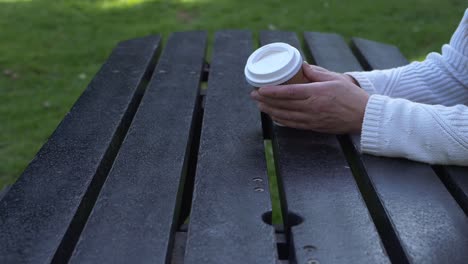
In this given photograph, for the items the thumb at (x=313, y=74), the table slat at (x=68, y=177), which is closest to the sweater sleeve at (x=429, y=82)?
the thumb at (x=313, y=74)

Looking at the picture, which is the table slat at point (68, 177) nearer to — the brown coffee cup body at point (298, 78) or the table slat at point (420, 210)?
the brown coffee cup body at point (298, 78)

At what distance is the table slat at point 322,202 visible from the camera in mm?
987

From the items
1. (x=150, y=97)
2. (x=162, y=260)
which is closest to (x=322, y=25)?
(x=150, y=97)

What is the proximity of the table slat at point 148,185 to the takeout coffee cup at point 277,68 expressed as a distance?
205 millimetres

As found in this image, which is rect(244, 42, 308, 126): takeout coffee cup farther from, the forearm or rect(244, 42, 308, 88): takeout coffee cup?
the forearm

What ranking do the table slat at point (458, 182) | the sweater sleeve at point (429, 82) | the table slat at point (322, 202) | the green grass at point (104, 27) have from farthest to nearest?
1. the green grass at point (104, 27)
2. the sweater sleeve at point (429, 82)
3. the table slat at point (458, 182)
4. the table slat at point (322, 202)

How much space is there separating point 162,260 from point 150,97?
806 millimetres

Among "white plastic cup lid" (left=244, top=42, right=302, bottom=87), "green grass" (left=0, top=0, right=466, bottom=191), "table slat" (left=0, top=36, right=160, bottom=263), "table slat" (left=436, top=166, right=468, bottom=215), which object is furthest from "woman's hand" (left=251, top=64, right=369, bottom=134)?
"green grass" (left=0, top=0, right=466, bottom=191)

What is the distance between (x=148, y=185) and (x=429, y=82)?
868 mm

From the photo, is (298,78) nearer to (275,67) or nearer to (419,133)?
(275,67)

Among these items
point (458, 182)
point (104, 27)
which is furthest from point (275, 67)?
point (104, 27)

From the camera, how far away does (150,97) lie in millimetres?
1712

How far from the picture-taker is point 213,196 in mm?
1153

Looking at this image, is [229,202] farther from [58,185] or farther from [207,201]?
[58,185]
